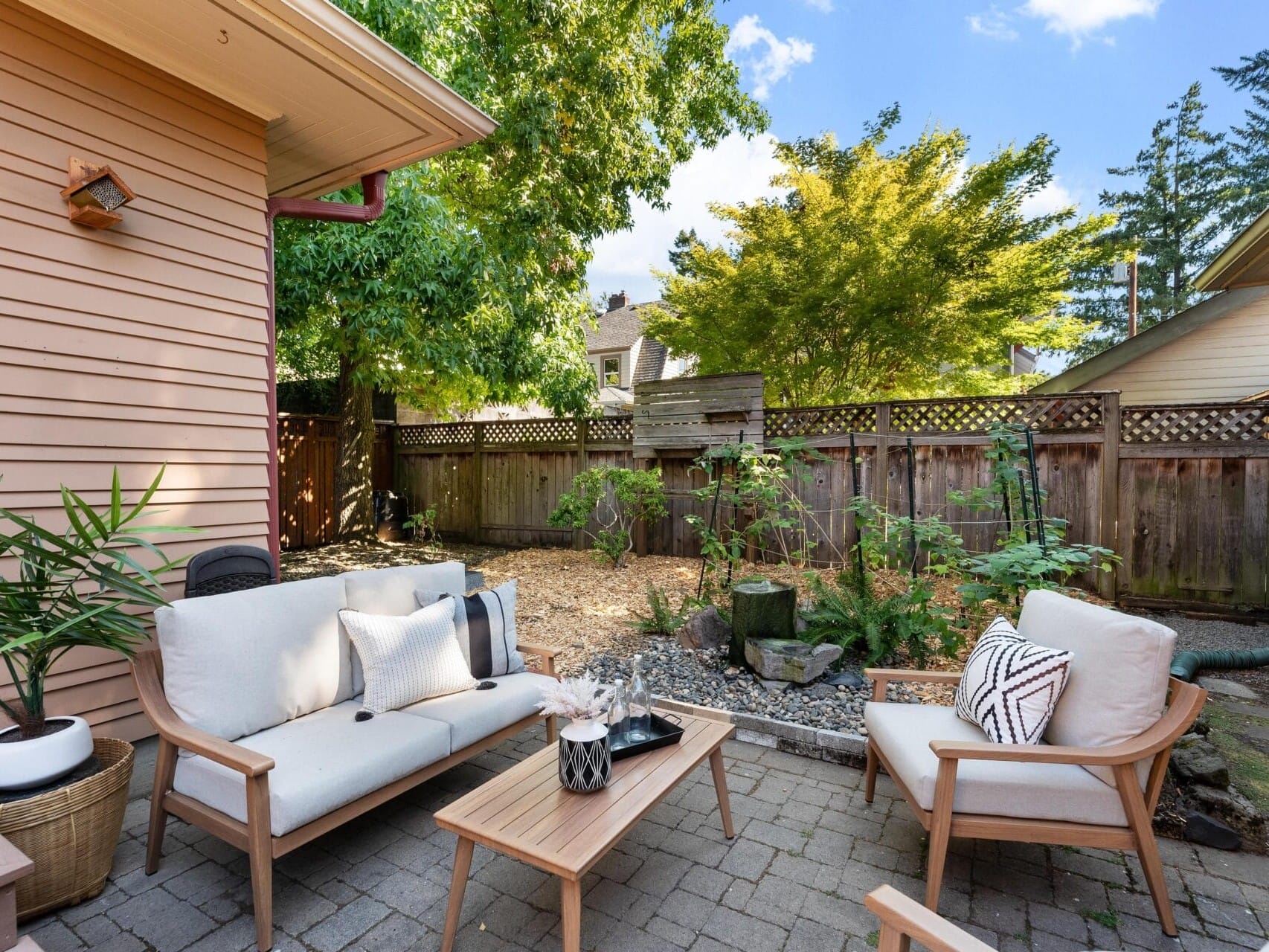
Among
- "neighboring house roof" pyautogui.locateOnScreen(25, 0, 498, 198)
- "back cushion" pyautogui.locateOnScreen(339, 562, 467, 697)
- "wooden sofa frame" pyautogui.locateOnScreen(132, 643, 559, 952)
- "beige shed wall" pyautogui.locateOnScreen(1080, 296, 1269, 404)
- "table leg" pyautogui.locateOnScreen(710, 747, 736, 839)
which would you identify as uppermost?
"neighboring house roof" pyautogui.locateOnScreen(25, 0, 498, 198)

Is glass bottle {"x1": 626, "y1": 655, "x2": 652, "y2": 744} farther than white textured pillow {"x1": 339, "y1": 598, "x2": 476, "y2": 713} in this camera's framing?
No

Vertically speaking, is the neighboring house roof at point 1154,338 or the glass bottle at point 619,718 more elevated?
the neighboring house roof at point 1154,338

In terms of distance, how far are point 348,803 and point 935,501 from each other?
5475 millimetres

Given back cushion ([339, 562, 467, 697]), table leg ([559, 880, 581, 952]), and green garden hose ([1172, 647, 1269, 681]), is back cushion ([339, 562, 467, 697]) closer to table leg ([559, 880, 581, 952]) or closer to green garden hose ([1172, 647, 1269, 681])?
table leg ([559, 880, 581, 952])

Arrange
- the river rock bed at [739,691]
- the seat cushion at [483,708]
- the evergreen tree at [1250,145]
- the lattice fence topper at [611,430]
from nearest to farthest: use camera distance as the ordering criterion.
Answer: the seat cushion at [483,708], the river rock bed at [739,691], the lattice fence topper at [611,430], the evergreen tree at [1250,145]

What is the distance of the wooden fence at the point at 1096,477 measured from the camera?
15.7 ft

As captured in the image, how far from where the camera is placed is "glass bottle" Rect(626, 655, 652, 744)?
213cm

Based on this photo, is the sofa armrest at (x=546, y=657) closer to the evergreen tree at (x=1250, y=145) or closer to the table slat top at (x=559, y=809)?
the table slat top at (x=559, y=809)

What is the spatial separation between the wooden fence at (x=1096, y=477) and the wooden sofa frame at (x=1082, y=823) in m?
2.54

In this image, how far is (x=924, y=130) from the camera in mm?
7160

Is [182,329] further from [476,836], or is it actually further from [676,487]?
[676,487]

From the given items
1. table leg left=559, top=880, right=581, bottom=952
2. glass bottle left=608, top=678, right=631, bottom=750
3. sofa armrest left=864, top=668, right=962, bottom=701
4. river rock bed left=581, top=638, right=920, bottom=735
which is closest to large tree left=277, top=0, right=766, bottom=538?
river rock bed left=581, top=638, right=920, bottom=735

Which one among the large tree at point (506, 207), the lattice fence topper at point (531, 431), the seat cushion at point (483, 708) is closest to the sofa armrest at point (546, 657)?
the seat cushion at point (483, 708)

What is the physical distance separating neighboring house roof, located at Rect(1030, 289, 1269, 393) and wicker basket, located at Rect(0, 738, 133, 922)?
29.9ft
